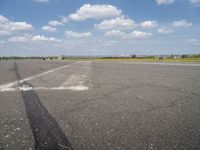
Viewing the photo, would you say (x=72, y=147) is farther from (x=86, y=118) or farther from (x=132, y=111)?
(x=132, y=111)

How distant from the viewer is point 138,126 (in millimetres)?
3033

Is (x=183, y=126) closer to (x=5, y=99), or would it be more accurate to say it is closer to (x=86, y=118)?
(x=86, y=118)

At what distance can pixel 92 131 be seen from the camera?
112 inches

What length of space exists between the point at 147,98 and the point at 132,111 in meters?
1.35

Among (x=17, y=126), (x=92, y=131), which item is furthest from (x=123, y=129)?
(x=17, y=126)

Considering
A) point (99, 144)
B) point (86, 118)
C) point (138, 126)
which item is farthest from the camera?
point (86, 118)

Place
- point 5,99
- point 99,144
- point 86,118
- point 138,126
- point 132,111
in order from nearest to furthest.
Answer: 1. point 99,144
2. point 138,126
3. point 86,118
4. point 132,111
5. point 5,99

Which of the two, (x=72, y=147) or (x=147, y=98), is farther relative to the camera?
(x=147, y=98)

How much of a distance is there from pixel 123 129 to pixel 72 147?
0.91m

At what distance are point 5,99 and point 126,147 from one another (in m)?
3.86

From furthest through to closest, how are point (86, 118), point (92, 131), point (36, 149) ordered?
point (86, 118) < point (92, 131) < point (36, 149)

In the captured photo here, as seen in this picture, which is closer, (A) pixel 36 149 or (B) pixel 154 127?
(A) pixel 36 149

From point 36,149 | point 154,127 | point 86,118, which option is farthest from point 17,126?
point 154,127

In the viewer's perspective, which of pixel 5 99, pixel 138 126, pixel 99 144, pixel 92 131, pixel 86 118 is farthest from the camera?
pixel 5 99
